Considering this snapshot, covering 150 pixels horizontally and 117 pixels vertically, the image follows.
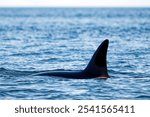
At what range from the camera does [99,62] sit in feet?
59.7

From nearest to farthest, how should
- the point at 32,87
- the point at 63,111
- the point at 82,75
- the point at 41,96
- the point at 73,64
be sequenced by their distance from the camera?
1. the point at 63,111
2. the point at 41,96
3. the point at 32,87
4. the point at 82,75
5. the point at 73,64

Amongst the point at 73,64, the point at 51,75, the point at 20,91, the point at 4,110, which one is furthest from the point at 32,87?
the point at 73,64

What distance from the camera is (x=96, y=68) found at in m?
18.3

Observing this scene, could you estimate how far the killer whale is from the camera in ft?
59.0

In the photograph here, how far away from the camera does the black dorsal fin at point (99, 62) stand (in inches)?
707

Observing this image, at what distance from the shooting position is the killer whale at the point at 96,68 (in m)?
18.0

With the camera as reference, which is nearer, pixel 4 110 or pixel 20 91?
pixel 4 110

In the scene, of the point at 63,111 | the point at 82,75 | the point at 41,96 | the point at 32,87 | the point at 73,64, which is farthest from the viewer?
the point at 73,64

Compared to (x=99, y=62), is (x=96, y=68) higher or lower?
lower

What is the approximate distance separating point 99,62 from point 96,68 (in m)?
0.23

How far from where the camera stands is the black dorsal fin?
59.0 ft

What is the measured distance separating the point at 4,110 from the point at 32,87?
11.7ft

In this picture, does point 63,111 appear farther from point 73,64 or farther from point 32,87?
point 73,64

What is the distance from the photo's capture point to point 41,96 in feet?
53.1
